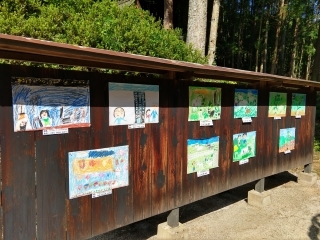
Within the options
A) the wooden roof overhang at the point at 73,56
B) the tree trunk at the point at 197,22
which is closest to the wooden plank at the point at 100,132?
the wooden roof overhang at the point at 73,56

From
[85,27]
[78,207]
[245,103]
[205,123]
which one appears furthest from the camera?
[85,27]

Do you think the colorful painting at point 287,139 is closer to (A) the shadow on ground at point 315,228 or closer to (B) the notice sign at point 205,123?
(A) the shadow on ground at point 315,228

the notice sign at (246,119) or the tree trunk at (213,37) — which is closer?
the notice sign at (246,119)

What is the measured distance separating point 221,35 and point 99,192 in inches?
956

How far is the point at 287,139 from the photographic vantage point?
17.8 feet

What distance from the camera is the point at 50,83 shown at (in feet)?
7.39

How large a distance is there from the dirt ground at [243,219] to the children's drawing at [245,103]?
170 centimetres

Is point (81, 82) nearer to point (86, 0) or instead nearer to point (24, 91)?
point (24, 91)

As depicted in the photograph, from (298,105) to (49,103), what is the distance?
5.17m

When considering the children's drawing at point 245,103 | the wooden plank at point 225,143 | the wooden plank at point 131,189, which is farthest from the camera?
the children's drawing at point 245,103

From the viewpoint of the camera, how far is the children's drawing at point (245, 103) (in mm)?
4176

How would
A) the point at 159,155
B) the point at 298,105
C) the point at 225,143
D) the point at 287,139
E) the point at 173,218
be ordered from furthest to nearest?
1. the point at 298,105
2. the point at 287,139
3. the point at 225,143
4. the point at 173,218
5. the point at 159,155

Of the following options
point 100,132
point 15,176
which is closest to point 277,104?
point 100,132

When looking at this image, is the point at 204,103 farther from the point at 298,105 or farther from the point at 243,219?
the point at 298,105
